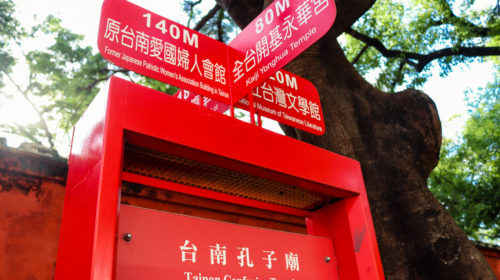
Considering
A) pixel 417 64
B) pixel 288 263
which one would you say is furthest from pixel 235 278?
pixel 417 64

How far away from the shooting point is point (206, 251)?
1.81 m

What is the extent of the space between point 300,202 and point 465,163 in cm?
1028

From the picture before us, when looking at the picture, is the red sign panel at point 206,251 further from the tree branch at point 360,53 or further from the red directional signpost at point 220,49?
the tree branch at point 360,53

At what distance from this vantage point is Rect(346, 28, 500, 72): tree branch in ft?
22.2

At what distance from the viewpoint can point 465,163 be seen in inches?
438

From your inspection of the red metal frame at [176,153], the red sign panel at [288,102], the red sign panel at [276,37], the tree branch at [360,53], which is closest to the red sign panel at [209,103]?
the red sign panel at [288,102]

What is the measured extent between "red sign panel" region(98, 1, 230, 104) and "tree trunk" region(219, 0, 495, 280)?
1.95 metres

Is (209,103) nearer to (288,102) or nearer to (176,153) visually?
(288,102)

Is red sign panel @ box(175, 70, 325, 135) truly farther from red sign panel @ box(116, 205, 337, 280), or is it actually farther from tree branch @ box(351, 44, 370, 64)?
tree branch @ box(351, 44, 370, 64)

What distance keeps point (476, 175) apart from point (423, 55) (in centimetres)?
517

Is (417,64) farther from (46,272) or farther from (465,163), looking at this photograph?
(46,272)

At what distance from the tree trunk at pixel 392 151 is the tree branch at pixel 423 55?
2075mm

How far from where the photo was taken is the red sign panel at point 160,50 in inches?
87.7

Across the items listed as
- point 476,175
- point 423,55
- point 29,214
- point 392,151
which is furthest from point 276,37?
point 476,175
